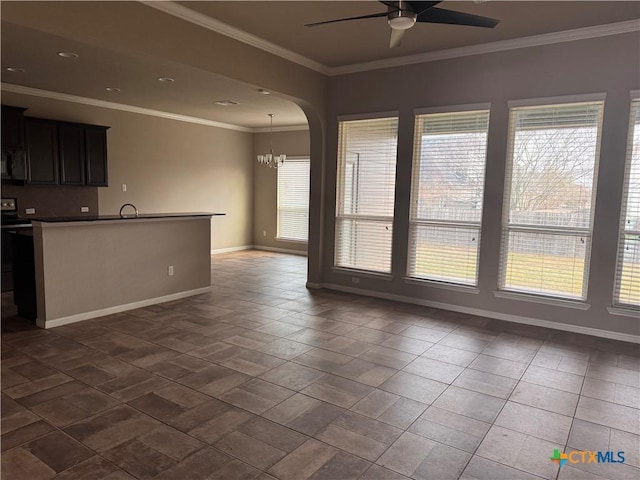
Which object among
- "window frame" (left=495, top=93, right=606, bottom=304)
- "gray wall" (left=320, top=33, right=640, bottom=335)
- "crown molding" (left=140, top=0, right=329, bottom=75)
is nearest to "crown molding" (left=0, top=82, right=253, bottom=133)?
"crown molding" (left=140, top=0, right=329, bottom=75)

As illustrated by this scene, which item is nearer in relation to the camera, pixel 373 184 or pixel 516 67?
pixel 516 67

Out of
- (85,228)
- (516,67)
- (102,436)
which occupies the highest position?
(516,67)

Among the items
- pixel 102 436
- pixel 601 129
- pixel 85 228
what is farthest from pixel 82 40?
pixel 601 129

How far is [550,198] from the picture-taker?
4.48 metres

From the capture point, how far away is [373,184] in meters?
5.66

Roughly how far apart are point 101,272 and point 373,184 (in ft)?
11.2

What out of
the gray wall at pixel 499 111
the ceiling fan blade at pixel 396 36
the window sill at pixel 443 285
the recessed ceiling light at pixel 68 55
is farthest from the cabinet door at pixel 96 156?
the ceiling fan blade at pixel 396 36

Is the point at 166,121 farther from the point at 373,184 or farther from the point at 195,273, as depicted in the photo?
the point at 373,184

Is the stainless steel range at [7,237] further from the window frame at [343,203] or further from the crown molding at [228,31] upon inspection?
the window frame at [343,203]

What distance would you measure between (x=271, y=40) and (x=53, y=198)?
4.16 metres

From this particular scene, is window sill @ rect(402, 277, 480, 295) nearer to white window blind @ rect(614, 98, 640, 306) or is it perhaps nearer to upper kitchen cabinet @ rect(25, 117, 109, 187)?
white window blind @ rect(614, 98, 640, 306)

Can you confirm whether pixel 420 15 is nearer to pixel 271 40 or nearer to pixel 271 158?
pixel 271 40

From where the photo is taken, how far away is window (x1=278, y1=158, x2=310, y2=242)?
9.22 metres

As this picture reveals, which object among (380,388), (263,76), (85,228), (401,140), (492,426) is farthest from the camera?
(401,140)
